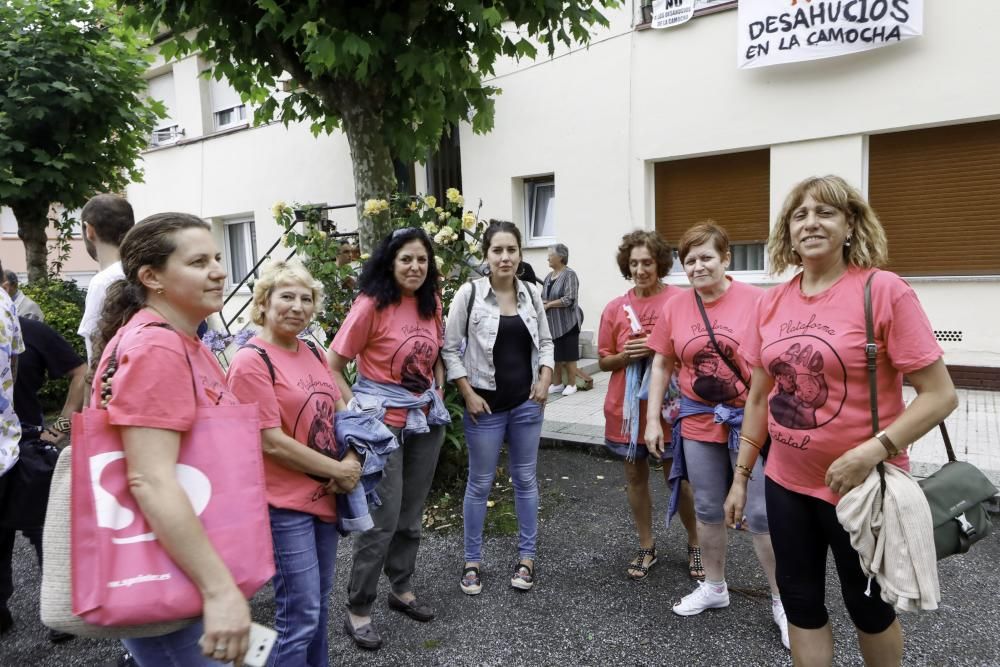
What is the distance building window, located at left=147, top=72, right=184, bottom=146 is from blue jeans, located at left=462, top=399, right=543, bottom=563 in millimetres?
13776

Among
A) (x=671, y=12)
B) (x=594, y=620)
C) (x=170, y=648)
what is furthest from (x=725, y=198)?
(x=170, y=648)

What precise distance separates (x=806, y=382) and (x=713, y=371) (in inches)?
36.1

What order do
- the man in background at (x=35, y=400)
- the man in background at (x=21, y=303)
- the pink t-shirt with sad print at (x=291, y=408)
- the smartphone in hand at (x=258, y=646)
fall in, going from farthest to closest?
the man in background at (x=21, y=303) < the man in background at (x=35, y=400) < the pink t-shirt with sad print at (x=291, y=408) < the smartphone in hand at (x=258, y=646)

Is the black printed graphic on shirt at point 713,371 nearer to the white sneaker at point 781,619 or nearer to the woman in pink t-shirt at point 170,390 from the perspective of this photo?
the white sneaker at point 781,619

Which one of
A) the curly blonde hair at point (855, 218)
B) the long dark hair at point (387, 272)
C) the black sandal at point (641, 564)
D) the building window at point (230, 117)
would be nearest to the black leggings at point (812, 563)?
the curly blonde hair at point (855, 218)

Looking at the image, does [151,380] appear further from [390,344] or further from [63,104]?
[63,104]

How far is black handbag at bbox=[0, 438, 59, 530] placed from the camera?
2754 millimetres

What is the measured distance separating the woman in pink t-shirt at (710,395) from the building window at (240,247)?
40.6 feet

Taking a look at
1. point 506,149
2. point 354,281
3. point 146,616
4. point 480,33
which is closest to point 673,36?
point 506,149

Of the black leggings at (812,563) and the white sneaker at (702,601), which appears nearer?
the black leggings at (812,563)

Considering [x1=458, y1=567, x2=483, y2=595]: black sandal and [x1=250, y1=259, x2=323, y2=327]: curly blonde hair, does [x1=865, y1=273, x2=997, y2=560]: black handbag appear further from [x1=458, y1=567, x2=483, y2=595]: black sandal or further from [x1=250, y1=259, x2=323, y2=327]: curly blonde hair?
[x1=458, y1=567, x2=483, y2=595]: black sandal

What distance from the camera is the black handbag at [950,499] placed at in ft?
6.15

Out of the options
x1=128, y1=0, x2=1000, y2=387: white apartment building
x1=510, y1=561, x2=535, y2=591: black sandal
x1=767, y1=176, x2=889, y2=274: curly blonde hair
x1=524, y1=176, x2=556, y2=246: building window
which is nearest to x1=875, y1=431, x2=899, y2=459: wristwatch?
x1=767, y1=176, x2=889, y2=274: curly blonde hair

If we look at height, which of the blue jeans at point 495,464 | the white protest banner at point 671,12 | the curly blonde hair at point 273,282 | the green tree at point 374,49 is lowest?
the blue jeans at point 495,464
